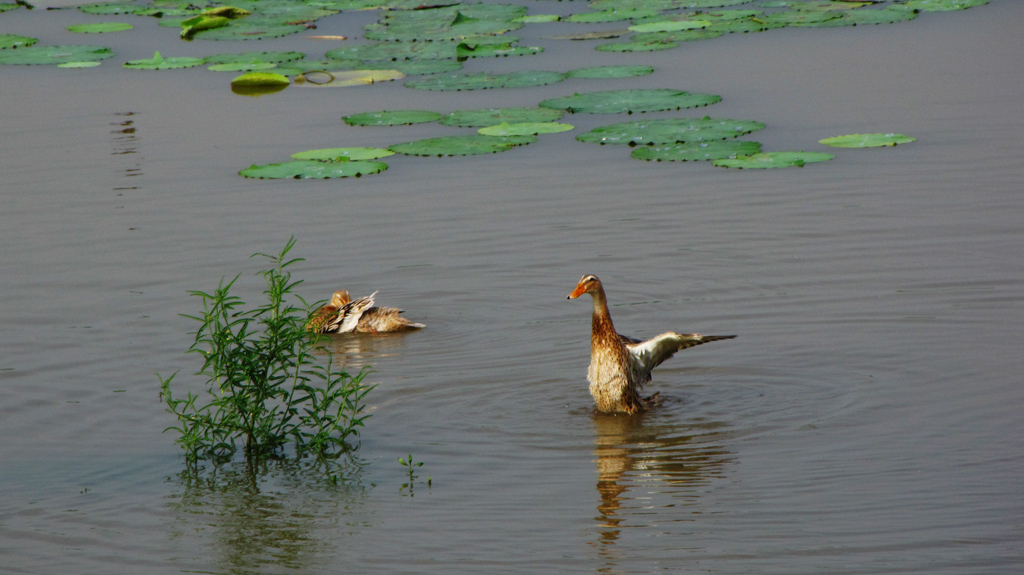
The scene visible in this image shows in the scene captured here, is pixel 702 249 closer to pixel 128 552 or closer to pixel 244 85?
pixel 128 552

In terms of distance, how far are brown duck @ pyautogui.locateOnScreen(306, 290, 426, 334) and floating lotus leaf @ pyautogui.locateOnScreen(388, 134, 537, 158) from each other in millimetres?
3748

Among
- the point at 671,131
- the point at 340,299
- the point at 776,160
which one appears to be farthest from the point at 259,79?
the point at 340,299

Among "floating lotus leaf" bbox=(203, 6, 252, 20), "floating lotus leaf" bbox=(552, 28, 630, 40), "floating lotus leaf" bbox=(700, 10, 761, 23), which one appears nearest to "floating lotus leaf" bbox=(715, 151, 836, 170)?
"floating lotus leaf" bbox=(552, 28, 630, 40)

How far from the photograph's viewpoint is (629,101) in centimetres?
1384

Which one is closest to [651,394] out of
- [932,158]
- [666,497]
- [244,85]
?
[666,497]

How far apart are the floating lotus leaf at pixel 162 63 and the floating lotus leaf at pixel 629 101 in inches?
234

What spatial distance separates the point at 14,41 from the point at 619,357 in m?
15.9

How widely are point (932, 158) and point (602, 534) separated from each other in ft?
24.6

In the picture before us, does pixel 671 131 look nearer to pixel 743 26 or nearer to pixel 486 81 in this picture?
pixel 486 81

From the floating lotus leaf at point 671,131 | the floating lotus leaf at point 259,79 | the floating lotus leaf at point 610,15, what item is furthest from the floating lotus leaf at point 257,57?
the floating lotus leaf at point 671,131

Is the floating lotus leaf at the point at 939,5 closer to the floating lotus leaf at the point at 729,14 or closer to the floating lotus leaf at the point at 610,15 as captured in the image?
the floating lotus leaf at the point at 729,14

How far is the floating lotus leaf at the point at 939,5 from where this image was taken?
18219 mm

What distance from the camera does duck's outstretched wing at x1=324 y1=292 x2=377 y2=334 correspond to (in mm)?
8367

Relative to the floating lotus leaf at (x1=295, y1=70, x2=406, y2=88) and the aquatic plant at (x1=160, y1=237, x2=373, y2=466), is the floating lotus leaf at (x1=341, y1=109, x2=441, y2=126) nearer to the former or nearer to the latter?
the floating lotus leaf at (x1=295, y1=70, x2=406, y2=88)
